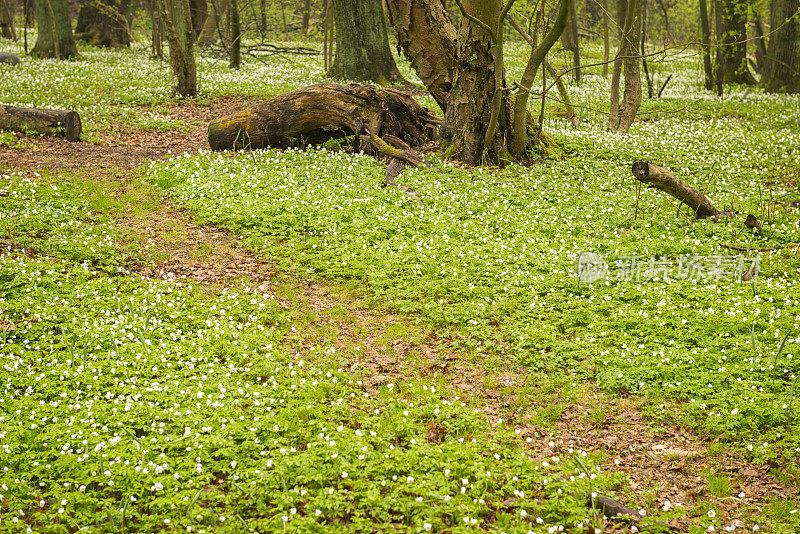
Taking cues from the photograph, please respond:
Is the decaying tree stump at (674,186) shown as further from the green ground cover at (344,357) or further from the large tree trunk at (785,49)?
the large tree trunk at (785,49)

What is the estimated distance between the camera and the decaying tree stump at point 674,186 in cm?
905

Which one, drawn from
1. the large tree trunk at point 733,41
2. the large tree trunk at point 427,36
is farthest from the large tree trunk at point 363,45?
the large tree trunk at point 733,41

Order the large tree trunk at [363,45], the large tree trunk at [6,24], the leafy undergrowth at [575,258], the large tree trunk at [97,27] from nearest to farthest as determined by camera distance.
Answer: the leafy undergrowth at [575,258] < the large tree trunk at [363,45] < the large tree trunk at [97,27] < the large tree trunk at [6,24]

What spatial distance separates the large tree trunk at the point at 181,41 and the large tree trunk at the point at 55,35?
10.2 meters

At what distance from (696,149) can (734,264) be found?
8.45m

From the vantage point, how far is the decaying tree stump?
356 inches

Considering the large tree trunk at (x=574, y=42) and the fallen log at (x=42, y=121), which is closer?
the fallen log at (x=42, y=121)

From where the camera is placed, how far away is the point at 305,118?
14.0 meters

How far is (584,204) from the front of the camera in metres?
11.3

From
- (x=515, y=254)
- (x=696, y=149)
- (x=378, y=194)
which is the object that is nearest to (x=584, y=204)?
(x=515, y=254)

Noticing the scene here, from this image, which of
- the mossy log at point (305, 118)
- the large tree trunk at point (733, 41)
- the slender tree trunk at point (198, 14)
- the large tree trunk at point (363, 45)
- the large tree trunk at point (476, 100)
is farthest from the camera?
the slender tree trunk at point (198, 14)

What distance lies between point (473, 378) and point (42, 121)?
13.4 m

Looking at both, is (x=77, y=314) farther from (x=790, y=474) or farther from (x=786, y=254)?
(x=786, y=254)

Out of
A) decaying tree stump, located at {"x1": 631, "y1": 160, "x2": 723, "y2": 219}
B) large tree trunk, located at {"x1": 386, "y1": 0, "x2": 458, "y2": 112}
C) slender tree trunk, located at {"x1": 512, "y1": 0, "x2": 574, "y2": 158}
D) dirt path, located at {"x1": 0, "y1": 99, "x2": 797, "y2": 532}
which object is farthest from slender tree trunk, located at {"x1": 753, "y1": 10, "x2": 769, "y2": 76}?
dirt path, located at {"x1": 0, "y1": 99, "x2": 797, "y2": 532}
